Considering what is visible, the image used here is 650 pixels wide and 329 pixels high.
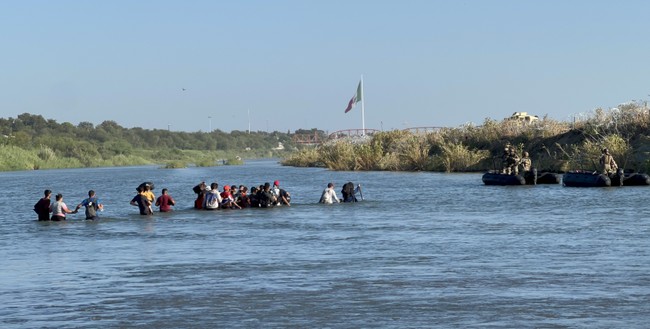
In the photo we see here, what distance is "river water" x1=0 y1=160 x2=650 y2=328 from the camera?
49.7 ft

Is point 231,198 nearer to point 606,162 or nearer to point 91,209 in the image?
point 91,209

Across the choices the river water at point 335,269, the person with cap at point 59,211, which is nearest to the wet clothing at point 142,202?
the river water at point 335,269

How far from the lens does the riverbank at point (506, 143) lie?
62938 millimetres

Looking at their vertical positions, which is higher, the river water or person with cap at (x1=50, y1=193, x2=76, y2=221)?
person with cap at (x1=50, y1=193, x2=76, y2=221)

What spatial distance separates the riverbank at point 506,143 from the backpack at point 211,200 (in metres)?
29.2

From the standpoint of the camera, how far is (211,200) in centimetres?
3806

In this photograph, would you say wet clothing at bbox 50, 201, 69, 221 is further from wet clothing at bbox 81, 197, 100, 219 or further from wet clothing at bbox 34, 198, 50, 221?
wet clothing at bbox 81, 197, 100, 219

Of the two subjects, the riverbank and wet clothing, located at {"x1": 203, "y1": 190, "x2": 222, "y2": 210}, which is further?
the riverbank

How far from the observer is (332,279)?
1895 centimetres

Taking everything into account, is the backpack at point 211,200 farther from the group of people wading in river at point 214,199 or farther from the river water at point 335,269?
the river water at point 335,269

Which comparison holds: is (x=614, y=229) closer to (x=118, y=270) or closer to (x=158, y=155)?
(x=118, y=270)

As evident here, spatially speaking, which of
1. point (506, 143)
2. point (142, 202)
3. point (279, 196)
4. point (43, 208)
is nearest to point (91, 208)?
point (43, 208)

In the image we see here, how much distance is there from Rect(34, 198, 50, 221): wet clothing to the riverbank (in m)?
35.4

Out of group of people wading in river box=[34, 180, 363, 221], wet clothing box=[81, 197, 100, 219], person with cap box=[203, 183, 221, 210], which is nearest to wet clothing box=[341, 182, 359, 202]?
group of people wading in river box=[34, 180, 363, 221]
